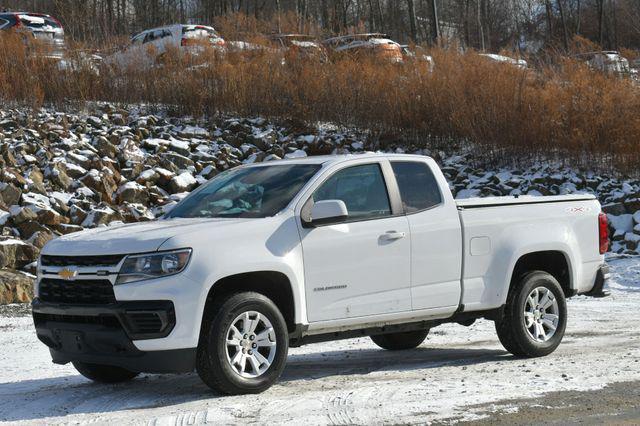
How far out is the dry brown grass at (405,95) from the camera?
68.4ft

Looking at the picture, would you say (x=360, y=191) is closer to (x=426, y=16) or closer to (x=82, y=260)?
(x=82, y=260)

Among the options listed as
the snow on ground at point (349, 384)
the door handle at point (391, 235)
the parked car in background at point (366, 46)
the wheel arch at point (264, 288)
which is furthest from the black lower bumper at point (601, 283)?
the parked car in background at point (366, 46)

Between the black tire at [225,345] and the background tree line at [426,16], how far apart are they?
30695mm

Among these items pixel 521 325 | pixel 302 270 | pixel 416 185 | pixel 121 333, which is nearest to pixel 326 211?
pixel 302 270

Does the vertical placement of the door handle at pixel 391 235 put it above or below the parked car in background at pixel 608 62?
below

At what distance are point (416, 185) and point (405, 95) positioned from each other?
47.5ft

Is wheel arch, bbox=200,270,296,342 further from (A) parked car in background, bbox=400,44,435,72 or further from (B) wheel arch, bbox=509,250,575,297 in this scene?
(A) parked car in background, bbox=400,44,435,72

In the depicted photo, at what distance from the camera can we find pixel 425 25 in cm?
5681

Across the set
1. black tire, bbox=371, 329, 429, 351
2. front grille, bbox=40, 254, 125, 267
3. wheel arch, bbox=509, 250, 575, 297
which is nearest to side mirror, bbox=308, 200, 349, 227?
front grille, bbox=40, 254, 125, 267

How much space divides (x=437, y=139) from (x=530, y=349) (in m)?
14.1

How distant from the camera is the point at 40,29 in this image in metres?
28.8

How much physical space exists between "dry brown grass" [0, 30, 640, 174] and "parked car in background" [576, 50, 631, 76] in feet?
1.81

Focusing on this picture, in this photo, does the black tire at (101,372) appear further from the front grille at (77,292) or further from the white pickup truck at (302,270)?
the front grille at (77,292)

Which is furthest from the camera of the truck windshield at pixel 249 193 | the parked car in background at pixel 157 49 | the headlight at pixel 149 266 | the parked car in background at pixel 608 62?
the parked car in background at pixel 157 49
